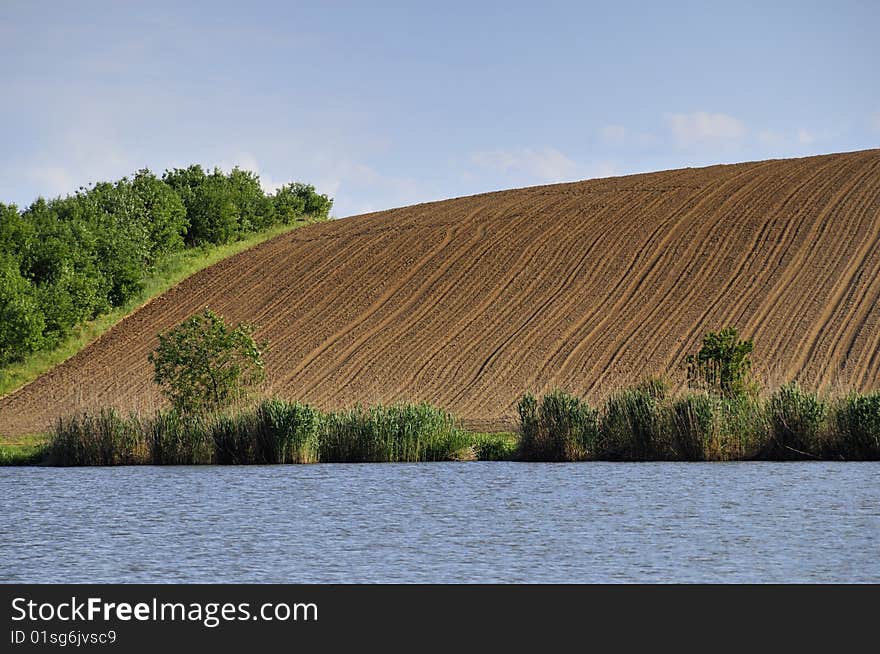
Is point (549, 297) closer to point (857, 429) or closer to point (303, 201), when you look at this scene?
point (857, 429)

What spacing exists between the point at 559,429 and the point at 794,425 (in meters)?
6.68

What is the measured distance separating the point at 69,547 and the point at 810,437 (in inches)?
850

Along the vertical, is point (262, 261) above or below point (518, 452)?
above

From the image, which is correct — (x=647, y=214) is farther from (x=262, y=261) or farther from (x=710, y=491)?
(x=710, y=491)

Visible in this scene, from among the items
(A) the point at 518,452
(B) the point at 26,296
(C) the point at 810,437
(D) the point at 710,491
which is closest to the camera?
(D) the point at 710,491

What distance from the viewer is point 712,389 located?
40375 mm

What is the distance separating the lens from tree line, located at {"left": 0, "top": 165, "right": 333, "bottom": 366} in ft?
236

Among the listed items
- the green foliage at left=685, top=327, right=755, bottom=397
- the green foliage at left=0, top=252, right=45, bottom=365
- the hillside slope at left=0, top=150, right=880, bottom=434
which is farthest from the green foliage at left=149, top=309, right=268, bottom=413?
the green foliage at left=0, top=252, right=45, bottom=365

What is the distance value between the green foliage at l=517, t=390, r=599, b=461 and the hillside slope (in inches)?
585

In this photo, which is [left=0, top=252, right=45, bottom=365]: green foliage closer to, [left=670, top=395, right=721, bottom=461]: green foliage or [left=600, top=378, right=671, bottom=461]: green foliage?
[left=600, top=378, right=671, bottom=461]: green foliage

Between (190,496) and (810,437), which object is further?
(810,437)

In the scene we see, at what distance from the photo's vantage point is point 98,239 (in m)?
80.2
